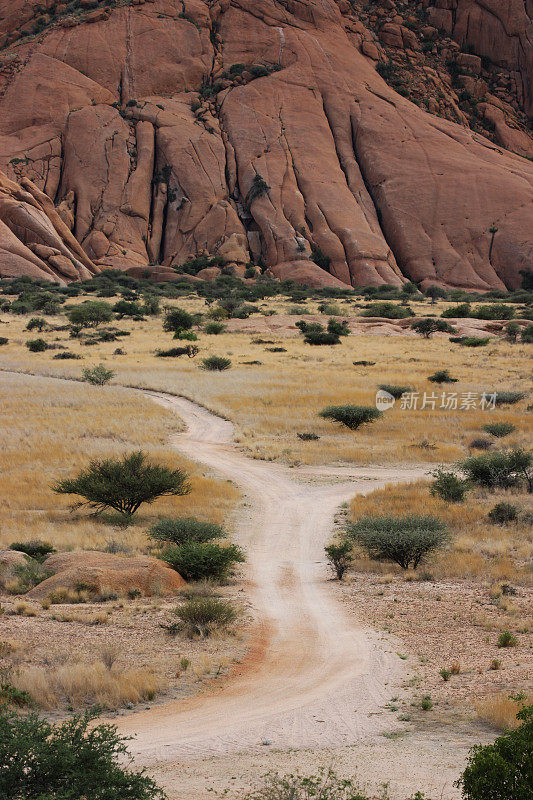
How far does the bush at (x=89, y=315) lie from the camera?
54188 mm

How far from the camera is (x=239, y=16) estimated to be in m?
107

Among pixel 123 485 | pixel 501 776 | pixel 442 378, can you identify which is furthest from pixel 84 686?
pixel 442 378

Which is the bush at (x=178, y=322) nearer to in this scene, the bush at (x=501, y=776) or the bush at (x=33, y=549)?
the bush at (x=33, y=549)

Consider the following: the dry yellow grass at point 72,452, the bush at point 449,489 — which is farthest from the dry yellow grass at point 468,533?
the dry yellow grass at point 72,452

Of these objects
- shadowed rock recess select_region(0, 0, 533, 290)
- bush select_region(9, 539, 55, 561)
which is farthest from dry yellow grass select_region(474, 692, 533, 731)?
shadowed rock recess select_region(0, 0, 533, 290)

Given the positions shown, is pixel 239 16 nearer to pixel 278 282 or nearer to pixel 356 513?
pixel 278 282

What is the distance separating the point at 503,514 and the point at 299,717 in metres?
9.54

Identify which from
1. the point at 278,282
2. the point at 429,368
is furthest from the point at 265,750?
the point at 278,282

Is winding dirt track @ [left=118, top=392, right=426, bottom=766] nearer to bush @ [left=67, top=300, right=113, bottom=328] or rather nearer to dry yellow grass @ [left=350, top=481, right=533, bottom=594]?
dry yellow grass @ [left=350, top=481, right=533, bottom=594]

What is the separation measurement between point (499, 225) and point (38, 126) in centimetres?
6826

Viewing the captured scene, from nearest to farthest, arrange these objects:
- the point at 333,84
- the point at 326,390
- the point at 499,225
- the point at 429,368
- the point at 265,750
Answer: the point at 265,750
the point at 326,390
the point at 429,368
the point at 499,225
the point at 333,84

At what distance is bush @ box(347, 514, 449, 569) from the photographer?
12.3m

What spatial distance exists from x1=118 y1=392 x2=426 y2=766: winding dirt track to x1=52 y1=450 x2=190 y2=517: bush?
244cm
